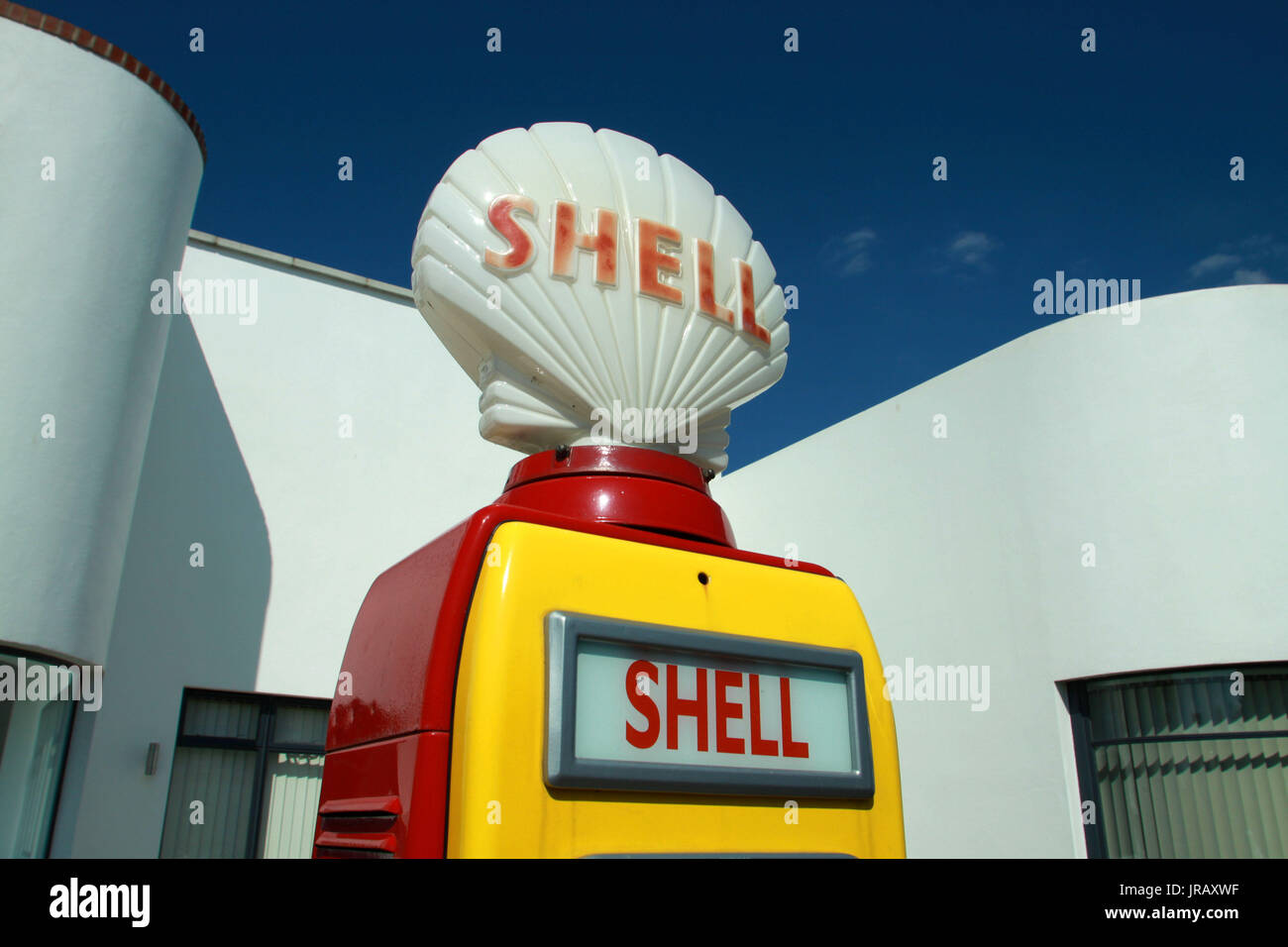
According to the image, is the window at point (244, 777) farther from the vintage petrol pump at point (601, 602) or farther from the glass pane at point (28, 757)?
the vintage petrol pump at point (601, 602)

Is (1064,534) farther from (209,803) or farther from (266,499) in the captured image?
(209,803)

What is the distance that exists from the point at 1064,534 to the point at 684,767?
227 inches

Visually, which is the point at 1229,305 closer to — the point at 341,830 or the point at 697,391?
the point at 697,391

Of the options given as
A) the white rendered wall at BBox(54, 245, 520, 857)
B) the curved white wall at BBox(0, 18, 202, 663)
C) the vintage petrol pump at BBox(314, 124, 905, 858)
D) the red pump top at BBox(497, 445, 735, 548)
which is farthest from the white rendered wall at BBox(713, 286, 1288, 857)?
the curved white wall at BBox(0, 18, 202, 663)

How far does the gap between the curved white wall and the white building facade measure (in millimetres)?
19

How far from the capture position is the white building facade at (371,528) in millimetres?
5785

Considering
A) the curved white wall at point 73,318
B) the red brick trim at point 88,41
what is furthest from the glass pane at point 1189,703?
the red brick trim at point 88,41

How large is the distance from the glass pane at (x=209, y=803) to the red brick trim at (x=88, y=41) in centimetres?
473

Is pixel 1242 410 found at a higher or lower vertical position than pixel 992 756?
higher

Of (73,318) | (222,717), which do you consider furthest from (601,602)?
(222,717)

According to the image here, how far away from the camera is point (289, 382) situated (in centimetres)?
842

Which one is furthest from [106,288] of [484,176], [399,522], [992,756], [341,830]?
[992,756]

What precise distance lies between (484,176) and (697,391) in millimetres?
639

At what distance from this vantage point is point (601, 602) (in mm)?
1677
